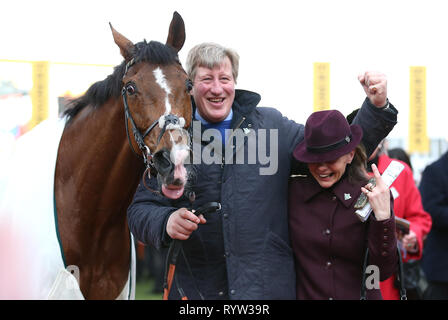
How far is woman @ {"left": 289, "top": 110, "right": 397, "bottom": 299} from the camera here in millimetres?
2527

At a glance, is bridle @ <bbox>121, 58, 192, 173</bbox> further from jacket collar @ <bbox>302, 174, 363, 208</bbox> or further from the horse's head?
jacket collar @ <bbox>302, 174, 363, 208</bbox>

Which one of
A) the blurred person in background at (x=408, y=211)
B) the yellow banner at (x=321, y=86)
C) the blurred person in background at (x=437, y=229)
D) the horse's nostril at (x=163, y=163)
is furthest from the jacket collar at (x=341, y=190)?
the yellow banner at (x=321, y=86)

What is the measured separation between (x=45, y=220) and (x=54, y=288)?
0.40 m

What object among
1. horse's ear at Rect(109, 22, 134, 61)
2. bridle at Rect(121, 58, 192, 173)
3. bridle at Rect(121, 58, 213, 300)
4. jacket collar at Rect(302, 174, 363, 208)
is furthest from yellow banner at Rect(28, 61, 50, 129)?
jacket collar at Rect(302, 174, 363, 208)

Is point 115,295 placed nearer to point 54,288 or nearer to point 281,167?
point 54,288

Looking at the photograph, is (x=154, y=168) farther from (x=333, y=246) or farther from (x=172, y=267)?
(x=333, y=246)

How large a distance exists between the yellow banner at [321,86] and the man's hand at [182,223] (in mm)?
6853

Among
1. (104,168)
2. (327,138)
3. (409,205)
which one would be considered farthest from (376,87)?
(409,205)

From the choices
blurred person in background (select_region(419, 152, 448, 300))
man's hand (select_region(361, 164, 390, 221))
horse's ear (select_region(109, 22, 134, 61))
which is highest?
horse's ear (select_region(109, 22, 134, 61))

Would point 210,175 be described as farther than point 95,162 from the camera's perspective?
No

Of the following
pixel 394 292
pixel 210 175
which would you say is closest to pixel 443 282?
pixel 394 292

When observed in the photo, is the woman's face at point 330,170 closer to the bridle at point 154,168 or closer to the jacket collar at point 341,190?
the jacket collar at point 341,190

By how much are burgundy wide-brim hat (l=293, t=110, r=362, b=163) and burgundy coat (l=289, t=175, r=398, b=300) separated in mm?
189

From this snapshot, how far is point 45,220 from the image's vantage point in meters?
3.10
